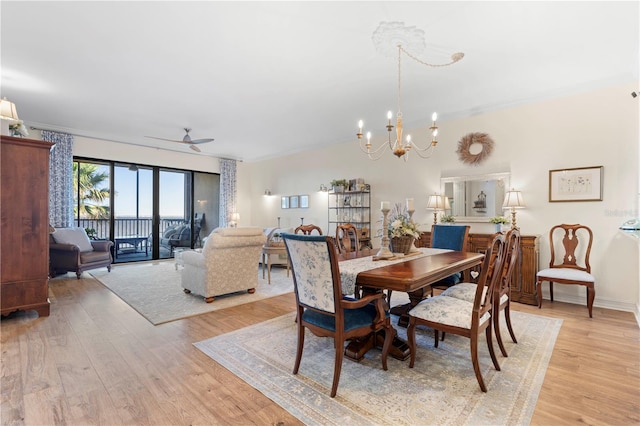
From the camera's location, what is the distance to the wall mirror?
4.44 m

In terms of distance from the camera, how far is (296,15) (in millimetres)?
2496

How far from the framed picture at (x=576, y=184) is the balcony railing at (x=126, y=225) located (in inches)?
307

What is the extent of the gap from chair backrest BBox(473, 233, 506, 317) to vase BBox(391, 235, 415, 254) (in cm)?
86

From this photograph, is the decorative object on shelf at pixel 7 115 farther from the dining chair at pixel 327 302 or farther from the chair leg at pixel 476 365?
the chair leg at pixel 476 365

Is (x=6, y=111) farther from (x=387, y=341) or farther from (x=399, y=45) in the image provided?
(x=387, y=341)

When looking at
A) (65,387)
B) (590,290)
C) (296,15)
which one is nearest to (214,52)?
(296,15)

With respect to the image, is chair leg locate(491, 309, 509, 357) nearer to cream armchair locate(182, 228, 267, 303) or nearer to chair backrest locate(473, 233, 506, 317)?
chair backrest locate(473, 233, 506, 317)

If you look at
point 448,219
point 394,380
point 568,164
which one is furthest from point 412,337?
point 568,164

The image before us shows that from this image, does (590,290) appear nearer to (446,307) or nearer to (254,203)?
(446,307)

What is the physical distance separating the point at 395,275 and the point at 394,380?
73 centimetres

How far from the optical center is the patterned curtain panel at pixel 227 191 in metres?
8.36

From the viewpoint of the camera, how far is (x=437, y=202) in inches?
187

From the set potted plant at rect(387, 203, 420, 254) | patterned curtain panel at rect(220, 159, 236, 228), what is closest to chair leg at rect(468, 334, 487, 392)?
potted plant at rect(387, 203, 420, 254)

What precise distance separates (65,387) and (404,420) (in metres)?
2.12
